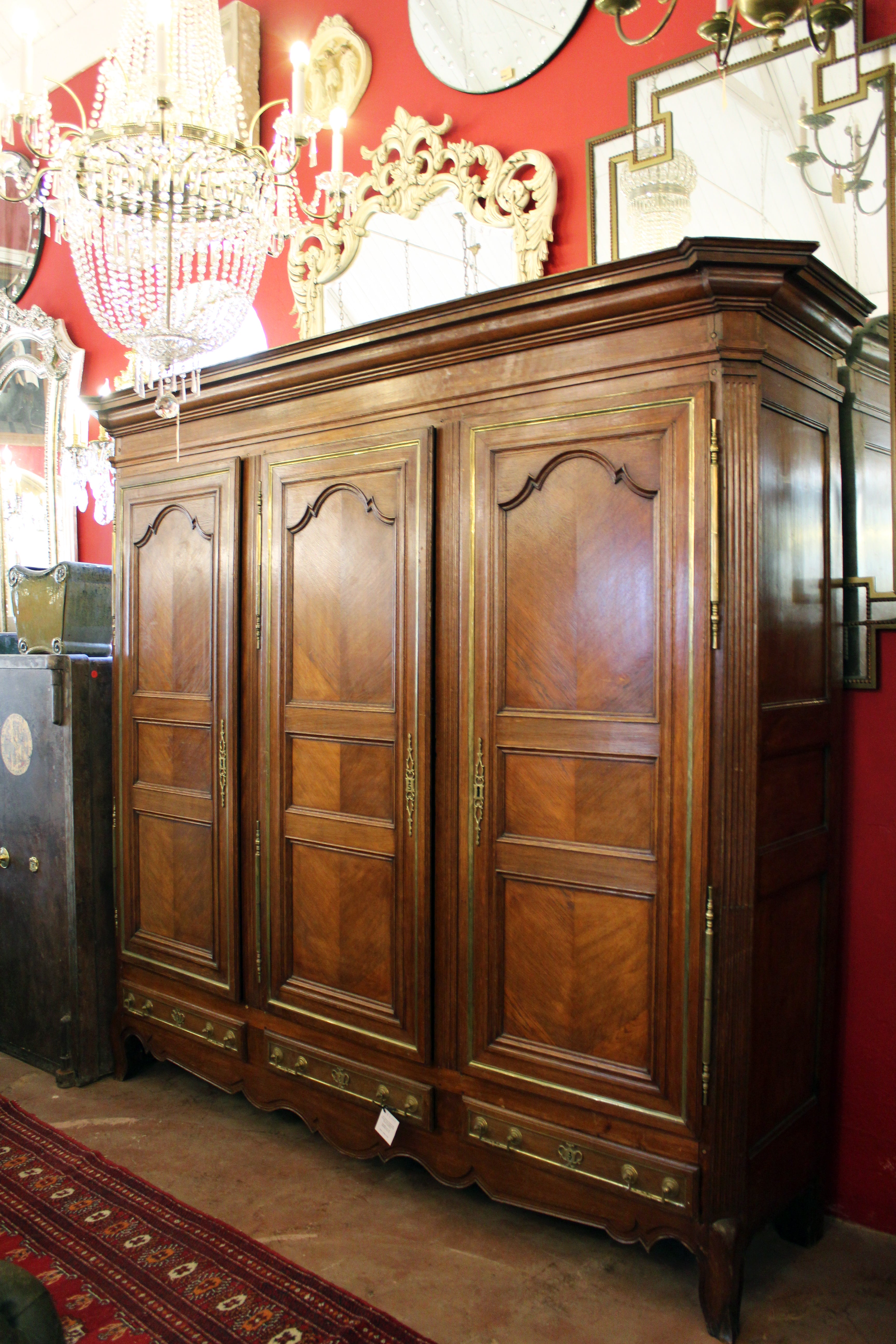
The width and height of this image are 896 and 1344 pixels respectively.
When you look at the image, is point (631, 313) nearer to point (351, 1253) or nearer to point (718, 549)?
point (718, 549)

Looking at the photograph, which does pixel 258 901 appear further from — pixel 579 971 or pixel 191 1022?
pixel 579 971

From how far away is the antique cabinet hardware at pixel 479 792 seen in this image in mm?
2227

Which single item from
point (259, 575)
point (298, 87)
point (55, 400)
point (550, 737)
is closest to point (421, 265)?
point (298, 87)

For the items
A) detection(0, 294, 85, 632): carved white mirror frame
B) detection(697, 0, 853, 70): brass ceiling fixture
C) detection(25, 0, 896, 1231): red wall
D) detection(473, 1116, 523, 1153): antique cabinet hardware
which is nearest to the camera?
detection(697, 0, 853, 70): brass ceiling fixture

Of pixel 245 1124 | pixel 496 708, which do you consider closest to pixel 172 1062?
pixel 245 1124

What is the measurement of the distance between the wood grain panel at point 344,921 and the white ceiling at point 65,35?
3697 millimetres

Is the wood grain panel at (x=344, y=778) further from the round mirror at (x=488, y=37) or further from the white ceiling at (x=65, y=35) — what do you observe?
the white ceiling at (x=65, y=35)

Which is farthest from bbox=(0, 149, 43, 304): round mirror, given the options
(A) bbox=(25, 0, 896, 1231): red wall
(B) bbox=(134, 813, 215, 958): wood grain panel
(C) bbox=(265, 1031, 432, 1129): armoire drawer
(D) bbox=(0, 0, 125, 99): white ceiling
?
(C) bbox=(265, 1031, 432, 1129): armoire drawer

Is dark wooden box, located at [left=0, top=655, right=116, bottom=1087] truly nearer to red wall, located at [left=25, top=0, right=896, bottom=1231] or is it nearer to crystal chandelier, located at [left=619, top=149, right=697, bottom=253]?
red wall, located at [left=25, top=0, right=896, bottom=1231]

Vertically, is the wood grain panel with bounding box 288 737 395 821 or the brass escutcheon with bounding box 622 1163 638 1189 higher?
the wood grain panel with bounding box 288 737 395 821

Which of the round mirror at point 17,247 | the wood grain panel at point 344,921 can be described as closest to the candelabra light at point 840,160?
the wood grain panel at point 344,921

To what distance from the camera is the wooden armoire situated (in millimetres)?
1917

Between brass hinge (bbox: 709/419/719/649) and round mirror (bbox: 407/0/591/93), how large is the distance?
5.03 ft

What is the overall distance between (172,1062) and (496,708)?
5.79 feet
